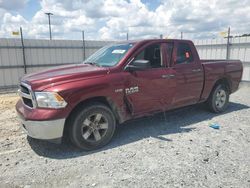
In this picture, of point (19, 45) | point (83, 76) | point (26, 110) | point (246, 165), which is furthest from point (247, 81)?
point (19, 45)

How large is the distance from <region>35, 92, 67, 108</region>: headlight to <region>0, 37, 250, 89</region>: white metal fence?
8.22 metres

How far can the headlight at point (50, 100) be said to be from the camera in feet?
11.4

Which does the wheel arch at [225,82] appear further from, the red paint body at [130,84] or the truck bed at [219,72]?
the red paint body at [130,84]

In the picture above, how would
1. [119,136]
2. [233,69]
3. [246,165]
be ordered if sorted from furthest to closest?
[233,69]
[119,136]
[246,165]

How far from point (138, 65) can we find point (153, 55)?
76 cm

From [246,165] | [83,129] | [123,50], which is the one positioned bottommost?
[246,165]

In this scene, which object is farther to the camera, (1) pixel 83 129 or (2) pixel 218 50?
(2) pixel 218 50

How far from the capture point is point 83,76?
382cm

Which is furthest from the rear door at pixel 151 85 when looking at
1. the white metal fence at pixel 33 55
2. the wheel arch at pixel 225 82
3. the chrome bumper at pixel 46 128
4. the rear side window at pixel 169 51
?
the white metal fence at pixel 33 55

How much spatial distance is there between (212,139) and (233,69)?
2792 millimetres

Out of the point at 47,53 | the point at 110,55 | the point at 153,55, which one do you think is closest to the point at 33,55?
the point at 47,53

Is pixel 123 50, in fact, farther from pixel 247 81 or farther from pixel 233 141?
pixel 247 81

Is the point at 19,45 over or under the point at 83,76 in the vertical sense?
over

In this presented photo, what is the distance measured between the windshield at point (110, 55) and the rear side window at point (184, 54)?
4.10 ft
